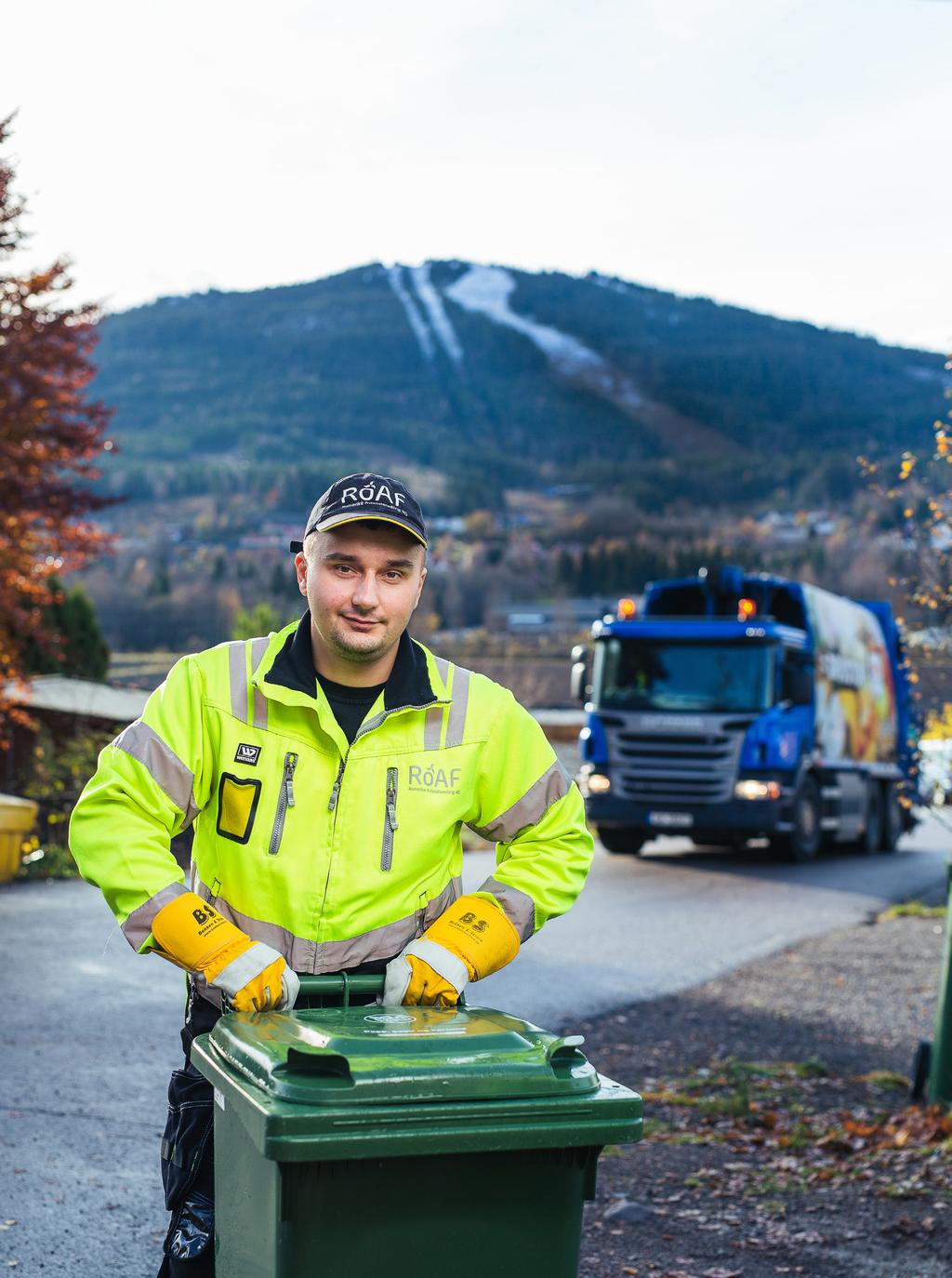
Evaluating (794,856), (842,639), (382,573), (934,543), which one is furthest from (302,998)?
(842,639)

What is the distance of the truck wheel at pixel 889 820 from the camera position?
21.5m

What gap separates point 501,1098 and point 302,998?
61 centimetres

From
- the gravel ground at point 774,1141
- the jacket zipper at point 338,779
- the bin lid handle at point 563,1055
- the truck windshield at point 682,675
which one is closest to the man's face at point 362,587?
the jacket zipper at point 338,779

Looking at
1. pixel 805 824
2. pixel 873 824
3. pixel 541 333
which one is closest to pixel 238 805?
pixel 805 824

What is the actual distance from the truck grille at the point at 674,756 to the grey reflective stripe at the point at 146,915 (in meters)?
14.9

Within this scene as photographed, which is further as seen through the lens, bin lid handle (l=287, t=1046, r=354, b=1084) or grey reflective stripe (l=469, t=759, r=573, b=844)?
grey reflective stripe (l=469, t=759, r=573, b=844)

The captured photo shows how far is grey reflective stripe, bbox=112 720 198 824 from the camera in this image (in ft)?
9.79

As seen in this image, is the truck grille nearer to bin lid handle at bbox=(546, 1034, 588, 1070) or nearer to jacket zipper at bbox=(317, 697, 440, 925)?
jacket zipper at bbox=(317, 697, 440, 925)

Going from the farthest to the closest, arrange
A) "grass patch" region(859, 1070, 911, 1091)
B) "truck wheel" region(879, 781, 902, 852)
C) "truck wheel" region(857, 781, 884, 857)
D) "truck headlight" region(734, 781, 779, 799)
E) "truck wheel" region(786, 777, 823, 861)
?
"truck wheel" region(879, 781, 902, 852) → "truck wheel" region(857, 781, 884, 857) → "truck wheel" region(786, 777, 823, 861) → "truck headlight" region(734, 781, 779, 799) → "grass patch" region(859, 1070, 911, 1091)

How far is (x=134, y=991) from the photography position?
8719mm

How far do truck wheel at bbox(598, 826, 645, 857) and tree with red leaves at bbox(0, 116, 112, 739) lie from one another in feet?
24.4

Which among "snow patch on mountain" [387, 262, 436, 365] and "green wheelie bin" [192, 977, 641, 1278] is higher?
"snow patch on mountain" [387, 262, 436, 365]

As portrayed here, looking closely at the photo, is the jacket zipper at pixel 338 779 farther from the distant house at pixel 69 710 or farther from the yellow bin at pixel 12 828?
the distant house at pixel 69 710

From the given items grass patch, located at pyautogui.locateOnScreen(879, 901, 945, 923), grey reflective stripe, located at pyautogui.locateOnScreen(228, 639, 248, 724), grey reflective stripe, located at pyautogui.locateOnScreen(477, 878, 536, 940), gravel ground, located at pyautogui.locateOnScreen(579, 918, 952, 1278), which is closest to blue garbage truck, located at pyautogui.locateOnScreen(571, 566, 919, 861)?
grass patch, located at pyautogui.locateOnScreen(879, 901, 945, 923)
